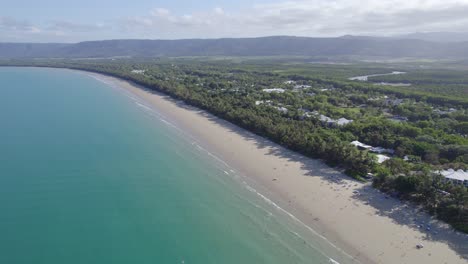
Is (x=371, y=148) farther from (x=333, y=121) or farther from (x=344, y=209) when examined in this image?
(x=344, y=209)

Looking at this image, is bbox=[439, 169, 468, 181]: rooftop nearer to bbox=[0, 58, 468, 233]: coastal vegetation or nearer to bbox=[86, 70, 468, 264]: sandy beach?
bbox=[0, 58, 468, 233]: coastal vegetation

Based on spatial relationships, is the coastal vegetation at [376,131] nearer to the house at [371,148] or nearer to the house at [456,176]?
the house at [371,148]

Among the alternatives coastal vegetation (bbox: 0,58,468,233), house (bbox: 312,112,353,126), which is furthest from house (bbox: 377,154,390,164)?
house (bbox: 312,112,353,126)

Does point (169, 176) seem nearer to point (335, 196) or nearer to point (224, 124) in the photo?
point (335, 196)

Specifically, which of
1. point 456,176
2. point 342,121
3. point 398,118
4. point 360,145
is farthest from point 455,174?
point 398,118

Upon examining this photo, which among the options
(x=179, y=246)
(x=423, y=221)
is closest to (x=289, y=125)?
(x=423, y=221)

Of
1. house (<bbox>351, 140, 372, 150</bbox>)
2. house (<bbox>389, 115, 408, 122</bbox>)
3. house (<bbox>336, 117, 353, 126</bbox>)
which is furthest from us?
house (<bbox>389, 115, 408, 122</bbox>)
